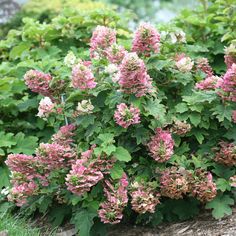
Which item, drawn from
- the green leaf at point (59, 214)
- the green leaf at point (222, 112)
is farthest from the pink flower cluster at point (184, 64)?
the green leaf at point (59, 214)

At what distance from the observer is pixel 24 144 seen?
4328 mm

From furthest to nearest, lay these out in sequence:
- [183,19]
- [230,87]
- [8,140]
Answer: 1. [183,19]
2. [8,140]
3. [230,87]

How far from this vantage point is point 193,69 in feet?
13.8

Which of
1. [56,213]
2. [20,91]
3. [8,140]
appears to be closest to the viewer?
[56,213]

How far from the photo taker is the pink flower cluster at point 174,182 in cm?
354

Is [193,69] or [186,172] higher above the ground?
[193,69]

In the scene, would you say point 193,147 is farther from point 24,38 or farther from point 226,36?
point 24,38

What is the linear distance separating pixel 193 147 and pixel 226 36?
1.04 metres

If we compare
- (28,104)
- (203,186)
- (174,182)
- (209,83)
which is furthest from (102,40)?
(203,186)

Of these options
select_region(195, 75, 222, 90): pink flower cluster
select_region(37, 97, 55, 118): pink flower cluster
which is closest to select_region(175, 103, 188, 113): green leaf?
select_region(195, 75, 222, 90): pink flower cluster

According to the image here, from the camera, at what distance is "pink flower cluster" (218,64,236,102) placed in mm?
3510

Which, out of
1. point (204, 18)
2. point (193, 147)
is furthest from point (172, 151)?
point (204, 18)

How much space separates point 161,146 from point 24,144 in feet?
4.22

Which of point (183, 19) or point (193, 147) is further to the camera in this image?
point (183, 19)
